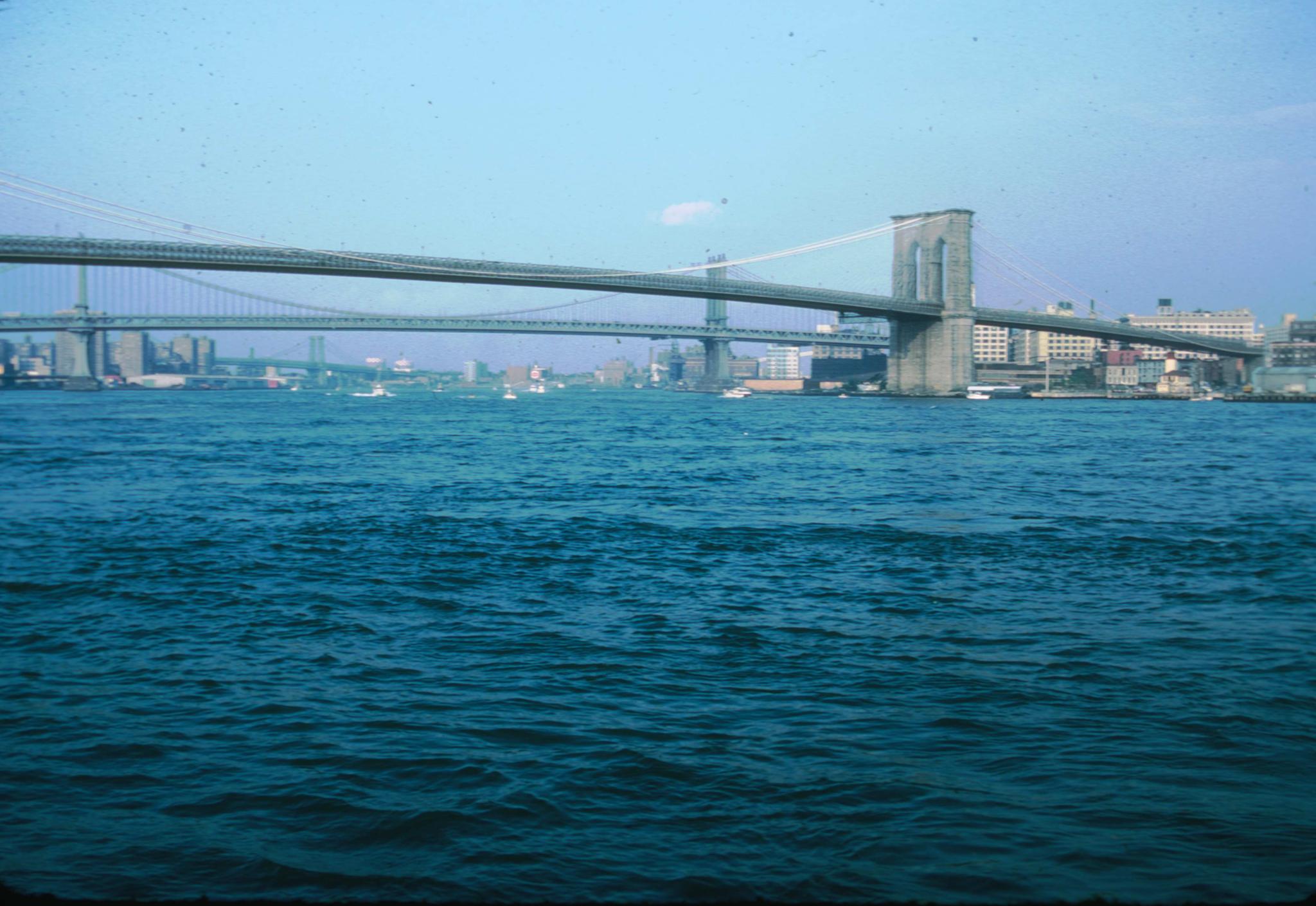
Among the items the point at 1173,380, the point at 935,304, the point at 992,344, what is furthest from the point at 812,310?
the point at 992,344

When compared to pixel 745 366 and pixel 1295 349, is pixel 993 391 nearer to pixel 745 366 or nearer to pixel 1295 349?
pixel 1295 349

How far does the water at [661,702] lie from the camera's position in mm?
2602

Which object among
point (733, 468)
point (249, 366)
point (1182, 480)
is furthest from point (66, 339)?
point (1182, 480)

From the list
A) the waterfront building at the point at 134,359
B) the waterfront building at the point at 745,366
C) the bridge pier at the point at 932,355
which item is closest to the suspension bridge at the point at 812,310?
the bridge pier at the point at 932,355

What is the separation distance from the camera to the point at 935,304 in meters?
41.7

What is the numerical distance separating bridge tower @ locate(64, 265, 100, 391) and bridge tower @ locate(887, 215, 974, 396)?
33.0 meters

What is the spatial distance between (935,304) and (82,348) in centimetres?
4085

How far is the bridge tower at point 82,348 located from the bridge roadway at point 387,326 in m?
0.30

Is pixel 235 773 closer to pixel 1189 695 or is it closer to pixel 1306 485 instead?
pixel 1189 695

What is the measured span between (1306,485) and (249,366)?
88219 mm

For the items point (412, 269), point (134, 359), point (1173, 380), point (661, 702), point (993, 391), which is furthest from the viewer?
point (134, 359)

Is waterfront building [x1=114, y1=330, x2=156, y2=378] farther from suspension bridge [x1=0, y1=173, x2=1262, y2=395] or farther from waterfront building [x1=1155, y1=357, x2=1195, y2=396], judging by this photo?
waterfront building [x1=1155, y1=357, x2=1195, y2=396]

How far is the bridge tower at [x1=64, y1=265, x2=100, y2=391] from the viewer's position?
44000 millimetres

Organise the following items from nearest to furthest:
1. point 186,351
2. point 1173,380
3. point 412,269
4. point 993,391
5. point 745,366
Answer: point 412,269
point 993,391
point 1173,380
point 186,351
point 745,366
